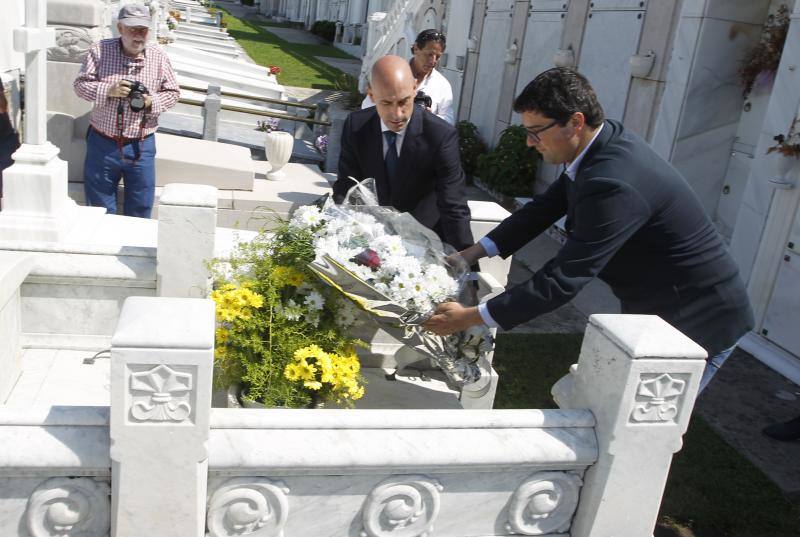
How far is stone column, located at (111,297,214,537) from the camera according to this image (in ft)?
7.41

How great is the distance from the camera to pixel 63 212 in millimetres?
4680

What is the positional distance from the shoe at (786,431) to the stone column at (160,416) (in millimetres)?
3976

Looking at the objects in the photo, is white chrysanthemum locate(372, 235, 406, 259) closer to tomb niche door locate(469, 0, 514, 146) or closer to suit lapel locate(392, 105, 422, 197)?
suit lapel locate(392, 105, 422, 197)

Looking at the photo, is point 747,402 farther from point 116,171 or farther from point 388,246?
point 116,171

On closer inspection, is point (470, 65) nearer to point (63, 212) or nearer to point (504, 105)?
point (504, 105)

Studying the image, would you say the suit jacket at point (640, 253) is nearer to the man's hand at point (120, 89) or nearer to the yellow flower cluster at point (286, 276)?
the yellow flower cluster at point (286, 276)

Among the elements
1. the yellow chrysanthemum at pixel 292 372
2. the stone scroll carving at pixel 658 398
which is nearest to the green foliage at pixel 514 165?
the yellow chrysanthemum at pixel 292 372

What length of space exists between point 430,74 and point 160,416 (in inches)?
203

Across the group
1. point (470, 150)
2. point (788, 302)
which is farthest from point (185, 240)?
point (470, 150)

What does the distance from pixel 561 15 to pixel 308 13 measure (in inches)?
1457

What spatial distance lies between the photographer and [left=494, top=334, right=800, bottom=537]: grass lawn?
2405mm

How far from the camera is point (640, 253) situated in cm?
314

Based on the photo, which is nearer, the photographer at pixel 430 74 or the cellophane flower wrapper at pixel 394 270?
the cellophane flower wrapper at pixel 394 270

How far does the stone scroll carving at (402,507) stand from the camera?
8.68ft
